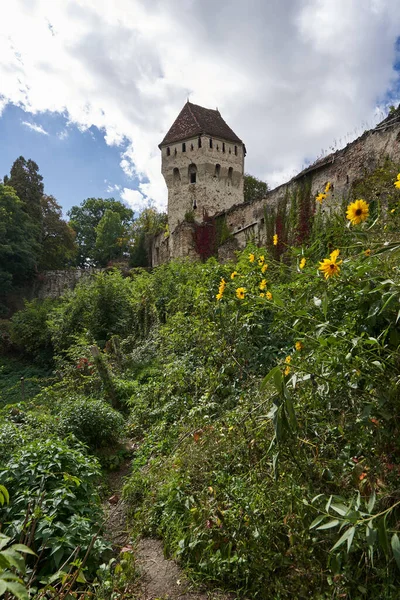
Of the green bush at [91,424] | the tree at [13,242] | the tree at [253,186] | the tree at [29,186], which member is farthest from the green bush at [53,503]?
the tree at [253,186]

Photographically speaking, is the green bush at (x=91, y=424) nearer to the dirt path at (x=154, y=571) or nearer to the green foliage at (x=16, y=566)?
the dirt path at (x=154, y=571)

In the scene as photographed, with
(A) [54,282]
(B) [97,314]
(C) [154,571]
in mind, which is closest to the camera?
(C) [154,571]

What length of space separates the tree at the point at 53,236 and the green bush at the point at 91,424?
24.4 m

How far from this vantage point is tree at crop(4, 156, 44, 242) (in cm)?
2530

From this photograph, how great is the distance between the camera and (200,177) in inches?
824

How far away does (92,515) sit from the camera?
2.66 meters

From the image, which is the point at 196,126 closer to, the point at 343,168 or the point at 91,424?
the point at 343,168

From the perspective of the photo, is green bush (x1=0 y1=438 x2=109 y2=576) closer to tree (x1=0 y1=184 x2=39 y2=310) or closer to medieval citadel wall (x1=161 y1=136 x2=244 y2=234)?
medieval citadel wall (x1=161 y1=136 x2=244 y2=234)

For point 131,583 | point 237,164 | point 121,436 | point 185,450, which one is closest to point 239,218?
point 237,164

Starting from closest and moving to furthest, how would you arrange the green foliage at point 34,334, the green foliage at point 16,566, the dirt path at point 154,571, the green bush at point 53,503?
the green foliage at point 16,566
the dirt path at point 154,571
the green bush at point 53,503
the green foliage at point 34,334

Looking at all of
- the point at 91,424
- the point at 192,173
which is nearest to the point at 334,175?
the point at 91,424

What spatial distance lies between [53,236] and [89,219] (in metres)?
15.3

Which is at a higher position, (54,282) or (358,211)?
(54,282)

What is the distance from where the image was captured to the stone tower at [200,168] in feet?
68.5
